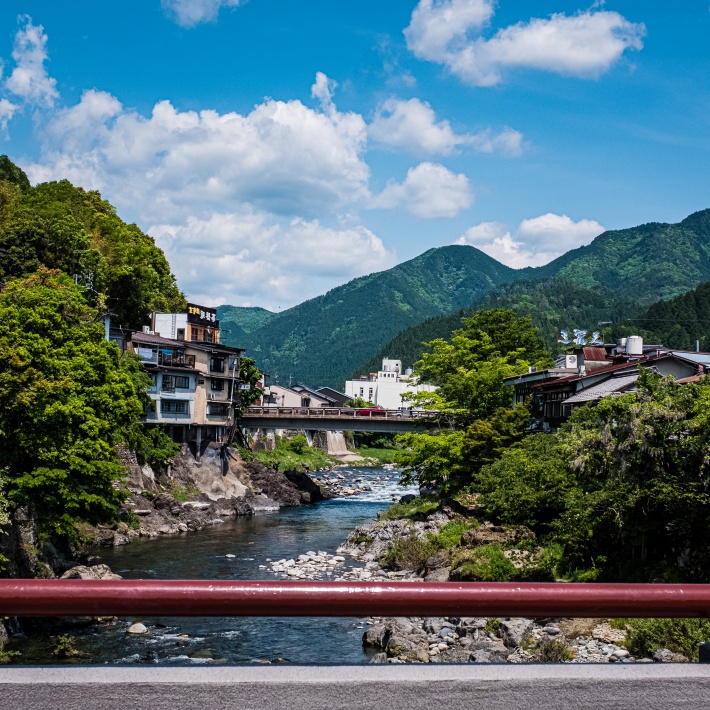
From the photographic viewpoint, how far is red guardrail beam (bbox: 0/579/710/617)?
3.47 m

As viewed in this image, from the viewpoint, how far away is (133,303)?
6391 centimetres

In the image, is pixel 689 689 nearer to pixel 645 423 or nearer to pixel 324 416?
pixel 645 423

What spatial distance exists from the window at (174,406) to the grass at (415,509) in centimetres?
1829

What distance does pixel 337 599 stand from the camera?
3521 millimetres

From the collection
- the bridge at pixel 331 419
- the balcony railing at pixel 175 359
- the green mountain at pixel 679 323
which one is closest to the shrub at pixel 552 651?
the bridge at pixel 331 419

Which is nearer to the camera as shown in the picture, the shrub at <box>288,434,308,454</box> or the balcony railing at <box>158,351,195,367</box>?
the balcony railing at <box>158,351,195,367</box>

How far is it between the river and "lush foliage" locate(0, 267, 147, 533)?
4.91m

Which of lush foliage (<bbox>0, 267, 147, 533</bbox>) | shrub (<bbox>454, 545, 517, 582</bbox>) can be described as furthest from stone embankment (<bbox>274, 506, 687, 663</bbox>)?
lush foliage (<bbox>0, 267, 147, 533</bbox>)

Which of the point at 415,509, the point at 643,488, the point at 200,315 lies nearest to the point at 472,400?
the point at 415,509

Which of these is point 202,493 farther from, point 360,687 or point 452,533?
point 360,687

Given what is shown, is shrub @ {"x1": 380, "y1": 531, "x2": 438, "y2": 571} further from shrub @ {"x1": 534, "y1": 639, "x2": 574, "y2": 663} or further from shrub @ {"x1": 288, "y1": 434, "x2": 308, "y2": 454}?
shrub @ {"x1": 288, "y1": 434, "x2": 308, "y2": 454}

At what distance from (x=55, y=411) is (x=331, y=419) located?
3982 centimetres

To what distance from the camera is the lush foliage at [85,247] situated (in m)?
49.3

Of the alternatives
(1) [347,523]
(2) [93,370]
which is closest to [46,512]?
(2) [93,370]
